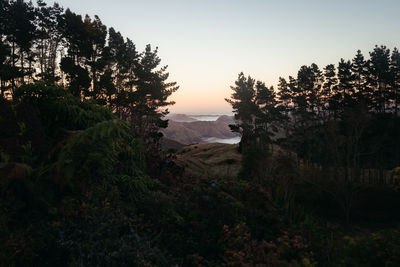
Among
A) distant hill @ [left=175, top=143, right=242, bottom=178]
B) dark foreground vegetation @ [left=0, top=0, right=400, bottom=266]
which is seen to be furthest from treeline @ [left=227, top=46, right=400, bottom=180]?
dark foreground vegetation @ [left=0, top=0, right=400, bottom=266]

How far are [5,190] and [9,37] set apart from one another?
47662mm

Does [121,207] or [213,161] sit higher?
[121,207]

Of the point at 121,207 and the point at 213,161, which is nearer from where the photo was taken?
the point at 121,207

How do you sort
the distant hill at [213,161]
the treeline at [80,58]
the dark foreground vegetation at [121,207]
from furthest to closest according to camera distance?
the treeline at [80,58] < the distant hill at [213,161] < the dark foreground vegetation at [121,207]

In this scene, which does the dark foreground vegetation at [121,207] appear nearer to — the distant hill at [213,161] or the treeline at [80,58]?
the distant hill at [213,161]

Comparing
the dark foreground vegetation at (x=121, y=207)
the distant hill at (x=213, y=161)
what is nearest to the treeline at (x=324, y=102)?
the distant hill at (x=213, y=161)

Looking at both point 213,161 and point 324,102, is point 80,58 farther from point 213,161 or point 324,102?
point 324,102

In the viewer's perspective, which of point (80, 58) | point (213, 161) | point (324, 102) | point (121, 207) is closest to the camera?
point (121, 207)

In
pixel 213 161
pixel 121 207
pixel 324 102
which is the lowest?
pixel 213 161

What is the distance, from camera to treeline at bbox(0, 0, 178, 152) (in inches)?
1442

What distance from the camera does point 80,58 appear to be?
4428 centimetres

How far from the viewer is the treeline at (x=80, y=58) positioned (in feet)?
120

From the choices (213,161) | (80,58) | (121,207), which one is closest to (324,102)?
(213,161)

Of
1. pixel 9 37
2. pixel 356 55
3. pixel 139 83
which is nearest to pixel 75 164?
pixel 139 83
